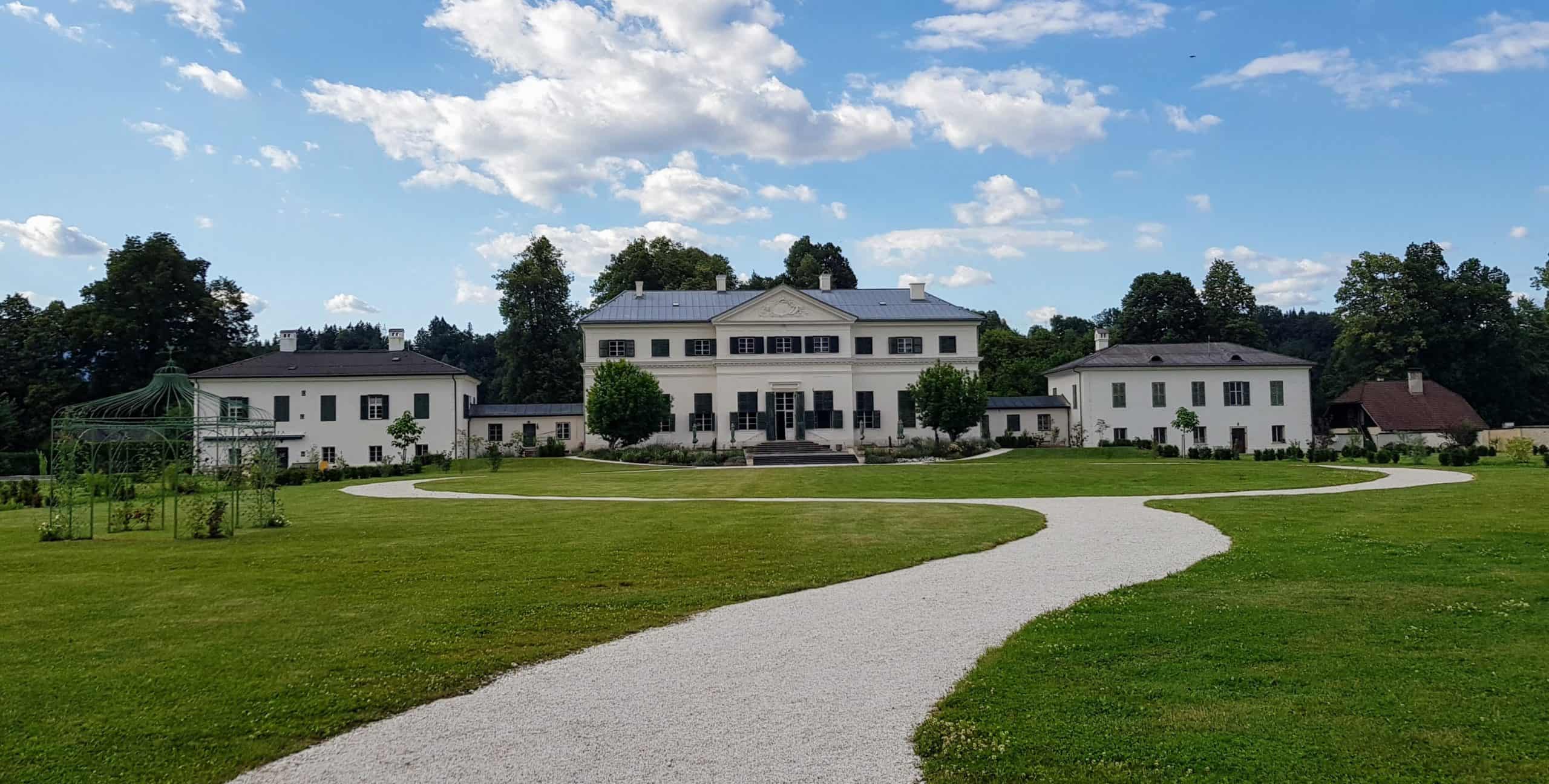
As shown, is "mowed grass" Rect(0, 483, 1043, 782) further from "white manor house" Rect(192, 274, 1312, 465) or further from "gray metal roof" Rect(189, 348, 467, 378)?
"gray metal roof" Rect(189, 348, 467, 378)

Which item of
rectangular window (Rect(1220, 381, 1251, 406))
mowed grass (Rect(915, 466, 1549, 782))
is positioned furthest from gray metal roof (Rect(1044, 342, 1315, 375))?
mowed grass (Rect(915, 466, 1549, 782))

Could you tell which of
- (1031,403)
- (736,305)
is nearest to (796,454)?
(736,305)

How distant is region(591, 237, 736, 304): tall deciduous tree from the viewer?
58.1m

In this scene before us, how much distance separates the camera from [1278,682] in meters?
6.25

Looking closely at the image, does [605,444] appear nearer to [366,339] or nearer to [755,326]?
[755,326]

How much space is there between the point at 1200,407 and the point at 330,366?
4301cm

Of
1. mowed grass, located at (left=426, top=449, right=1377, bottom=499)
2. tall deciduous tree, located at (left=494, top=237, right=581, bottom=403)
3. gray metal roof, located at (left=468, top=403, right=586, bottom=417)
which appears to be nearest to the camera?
mowed grass, located at (left=426, top=449, right=1377, bottom=499)

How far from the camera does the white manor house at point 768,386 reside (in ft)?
145

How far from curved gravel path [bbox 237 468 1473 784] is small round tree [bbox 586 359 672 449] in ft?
99.3

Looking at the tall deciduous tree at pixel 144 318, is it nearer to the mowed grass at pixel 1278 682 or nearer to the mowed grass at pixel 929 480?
the mowed grass at pixel 929 480

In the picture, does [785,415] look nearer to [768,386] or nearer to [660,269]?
[768,386]

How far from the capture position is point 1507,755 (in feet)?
16.0

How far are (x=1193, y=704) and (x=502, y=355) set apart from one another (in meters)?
55.7

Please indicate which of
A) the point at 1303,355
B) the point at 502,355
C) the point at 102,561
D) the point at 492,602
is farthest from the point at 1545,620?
the point at 1303,355
